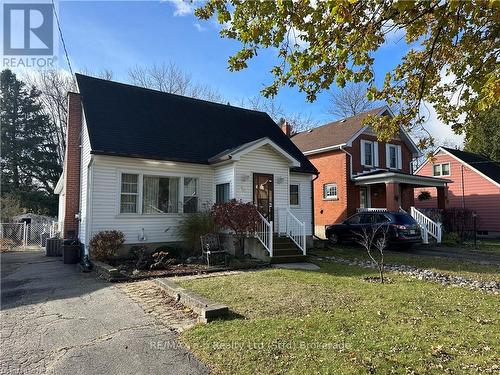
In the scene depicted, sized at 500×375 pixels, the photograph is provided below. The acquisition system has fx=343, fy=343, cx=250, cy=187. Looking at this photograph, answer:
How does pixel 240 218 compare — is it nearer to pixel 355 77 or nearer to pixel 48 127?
pixel 355 77

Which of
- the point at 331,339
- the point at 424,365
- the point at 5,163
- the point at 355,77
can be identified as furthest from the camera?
the point at 5,163

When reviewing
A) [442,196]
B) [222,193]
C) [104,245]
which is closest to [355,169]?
[442,196]

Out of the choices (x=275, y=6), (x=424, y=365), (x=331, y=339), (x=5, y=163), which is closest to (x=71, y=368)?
(x=331, y=339)

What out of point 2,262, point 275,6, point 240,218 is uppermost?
point 275,6

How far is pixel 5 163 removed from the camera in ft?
100

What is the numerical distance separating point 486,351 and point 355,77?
14.5 ft

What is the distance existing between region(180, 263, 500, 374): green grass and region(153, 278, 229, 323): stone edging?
0.23 meters

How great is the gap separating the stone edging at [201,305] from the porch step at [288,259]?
474 centimetres

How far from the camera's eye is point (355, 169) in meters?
22.0

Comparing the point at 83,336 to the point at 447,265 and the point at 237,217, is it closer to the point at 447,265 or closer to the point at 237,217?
the point at 237,217

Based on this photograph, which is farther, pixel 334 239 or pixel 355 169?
pixel 355 169

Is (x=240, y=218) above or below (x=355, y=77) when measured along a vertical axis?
below

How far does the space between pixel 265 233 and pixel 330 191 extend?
1180 centimetres

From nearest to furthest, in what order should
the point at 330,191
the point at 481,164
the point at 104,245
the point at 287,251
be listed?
the point at 104,245, the point at 287,251, the point at 330,191, the point at 481,164
